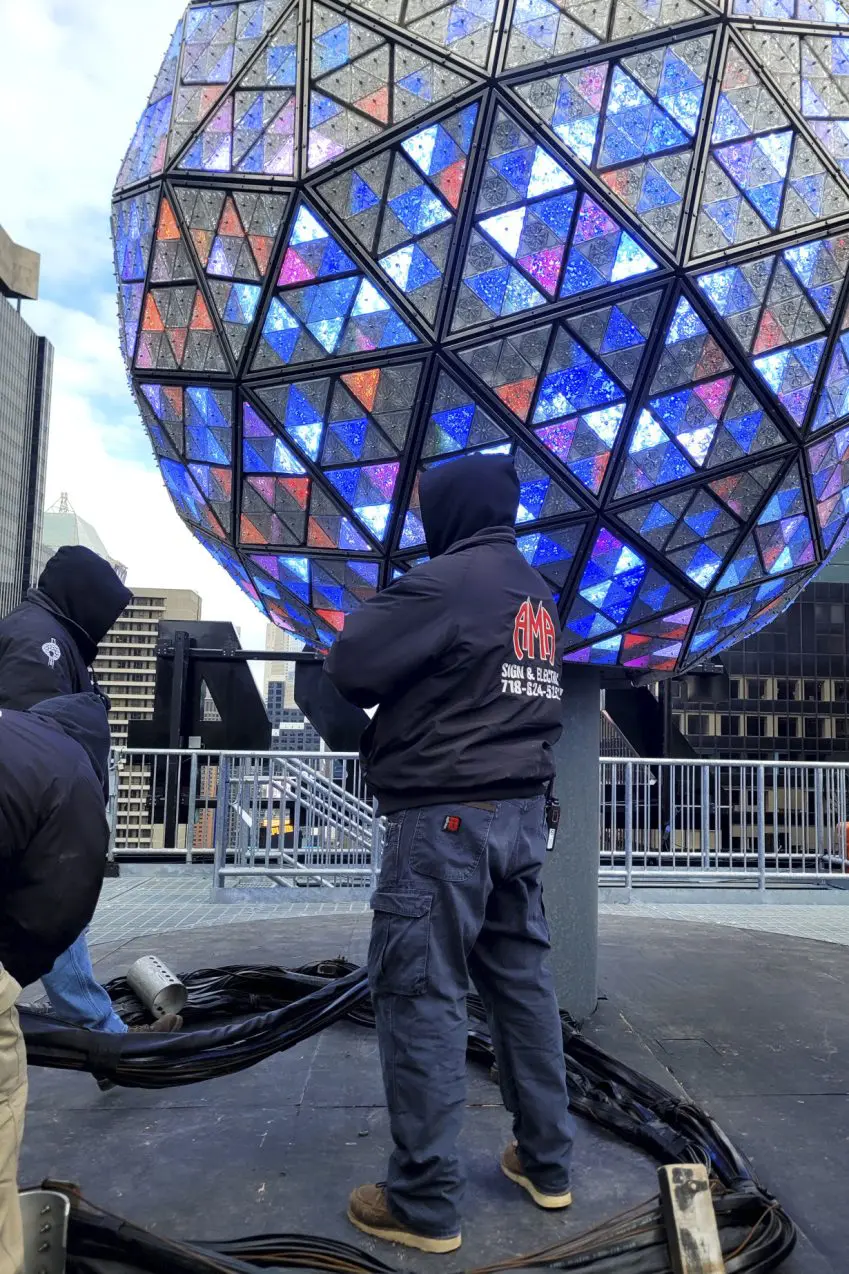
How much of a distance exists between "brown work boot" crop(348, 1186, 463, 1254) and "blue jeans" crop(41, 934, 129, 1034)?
4.16 feet

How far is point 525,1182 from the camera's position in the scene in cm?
230

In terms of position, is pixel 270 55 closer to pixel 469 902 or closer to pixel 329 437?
pixel 329 437

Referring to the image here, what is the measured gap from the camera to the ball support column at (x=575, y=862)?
12.3 ft

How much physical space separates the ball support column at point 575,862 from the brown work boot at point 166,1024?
1569mm

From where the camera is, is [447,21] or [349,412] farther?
[349,412]

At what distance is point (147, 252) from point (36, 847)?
7.17 feet

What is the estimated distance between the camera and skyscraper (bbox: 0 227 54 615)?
91.9 m

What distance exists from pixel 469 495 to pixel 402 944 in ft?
3.98

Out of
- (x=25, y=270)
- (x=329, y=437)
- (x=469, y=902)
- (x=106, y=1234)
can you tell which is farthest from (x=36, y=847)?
(x=25, y=270)

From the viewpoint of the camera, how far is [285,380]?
2.86 meters

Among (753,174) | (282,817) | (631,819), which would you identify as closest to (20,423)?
(282,817)

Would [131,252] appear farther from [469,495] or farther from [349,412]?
[469,495]

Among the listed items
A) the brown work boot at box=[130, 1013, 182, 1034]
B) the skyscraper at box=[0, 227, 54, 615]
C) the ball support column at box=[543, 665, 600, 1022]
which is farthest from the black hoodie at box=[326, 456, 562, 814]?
the skyscraper at box=[0, 227, 54, 615]

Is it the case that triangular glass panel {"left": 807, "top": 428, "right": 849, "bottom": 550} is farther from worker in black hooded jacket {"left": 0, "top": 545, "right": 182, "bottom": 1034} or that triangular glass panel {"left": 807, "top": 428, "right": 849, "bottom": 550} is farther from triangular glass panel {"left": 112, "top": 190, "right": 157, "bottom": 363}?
worker in black hooded jacket {"left": 0, "top": 545, "right": 182, "bottom": 1034}
